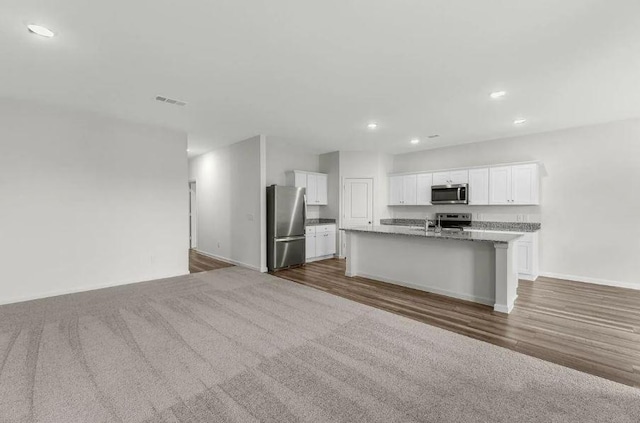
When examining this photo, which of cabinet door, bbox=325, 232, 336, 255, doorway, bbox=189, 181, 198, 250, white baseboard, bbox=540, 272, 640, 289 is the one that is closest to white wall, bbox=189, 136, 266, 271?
doorway, bbox=189, 181, 198, 250

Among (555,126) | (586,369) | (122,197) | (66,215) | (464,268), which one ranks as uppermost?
(555,126)

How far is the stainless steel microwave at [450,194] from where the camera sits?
19.8 ft

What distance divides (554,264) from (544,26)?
4777 millimetres

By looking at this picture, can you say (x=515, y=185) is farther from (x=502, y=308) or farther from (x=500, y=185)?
(x=502, y=308)

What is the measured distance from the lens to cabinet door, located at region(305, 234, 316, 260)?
6826 millimetres

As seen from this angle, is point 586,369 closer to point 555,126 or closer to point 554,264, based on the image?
point 554,264

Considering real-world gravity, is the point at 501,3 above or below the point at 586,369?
above

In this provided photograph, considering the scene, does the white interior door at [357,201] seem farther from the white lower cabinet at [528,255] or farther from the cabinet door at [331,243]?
the white lower cabinet at [528,255]

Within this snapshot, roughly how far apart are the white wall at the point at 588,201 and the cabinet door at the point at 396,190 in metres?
2.27

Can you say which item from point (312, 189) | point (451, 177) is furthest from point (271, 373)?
point (451, 177)

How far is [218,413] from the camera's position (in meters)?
1.85

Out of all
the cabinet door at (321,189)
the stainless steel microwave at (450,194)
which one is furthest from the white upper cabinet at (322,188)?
the stainless steel microwave at (450,194)

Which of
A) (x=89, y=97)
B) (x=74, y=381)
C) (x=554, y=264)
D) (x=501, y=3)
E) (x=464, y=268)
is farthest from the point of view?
(x=554, y=264)

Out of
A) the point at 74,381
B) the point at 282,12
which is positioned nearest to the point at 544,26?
the point at 282,12
